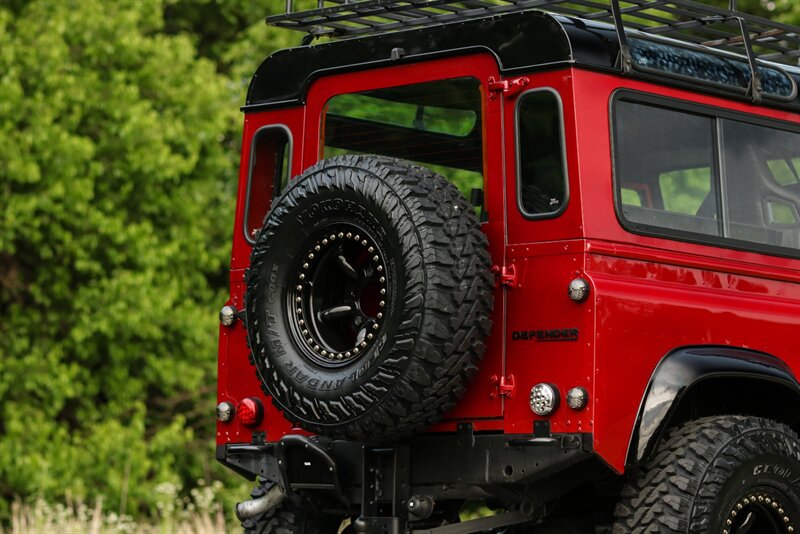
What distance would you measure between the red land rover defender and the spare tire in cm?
1

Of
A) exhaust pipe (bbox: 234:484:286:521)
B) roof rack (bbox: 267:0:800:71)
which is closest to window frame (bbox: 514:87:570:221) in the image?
roof rack (bbox: 267:0:800:71)

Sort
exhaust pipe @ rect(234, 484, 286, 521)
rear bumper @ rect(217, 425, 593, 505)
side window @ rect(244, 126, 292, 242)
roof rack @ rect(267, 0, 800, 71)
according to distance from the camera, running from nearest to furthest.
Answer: rear bumper @ rect(217, 425, 593, 505) < roof rack @ rect(267, 0, 800, 71) < exhaust pipe @ rect(234, 484, 286, 521) < side window @ rect(244, 126, 292, 242)

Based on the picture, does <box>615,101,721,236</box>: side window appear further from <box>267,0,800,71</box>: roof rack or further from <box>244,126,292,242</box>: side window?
<box>244,126,292,242</box>: side window

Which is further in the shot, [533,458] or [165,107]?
[165,107]

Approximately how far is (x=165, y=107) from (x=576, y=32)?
13.3 metres

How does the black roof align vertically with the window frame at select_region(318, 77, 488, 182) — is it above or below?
above

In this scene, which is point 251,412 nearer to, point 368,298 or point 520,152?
point 368,298

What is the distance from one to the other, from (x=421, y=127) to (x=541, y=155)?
900 mm

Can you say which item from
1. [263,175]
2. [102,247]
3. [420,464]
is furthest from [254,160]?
[102,247]

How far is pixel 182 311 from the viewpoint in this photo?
61.5ft

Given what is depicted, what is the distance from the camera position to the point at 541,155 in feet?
22.4

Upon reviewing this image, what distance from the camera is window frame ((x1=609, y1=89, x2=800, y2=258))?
681 cm

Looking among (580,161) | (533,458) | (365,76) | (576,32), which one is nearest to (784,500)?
(533,458)

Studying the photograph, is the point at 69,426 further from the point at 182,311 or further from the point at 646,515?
the point at 646,515
